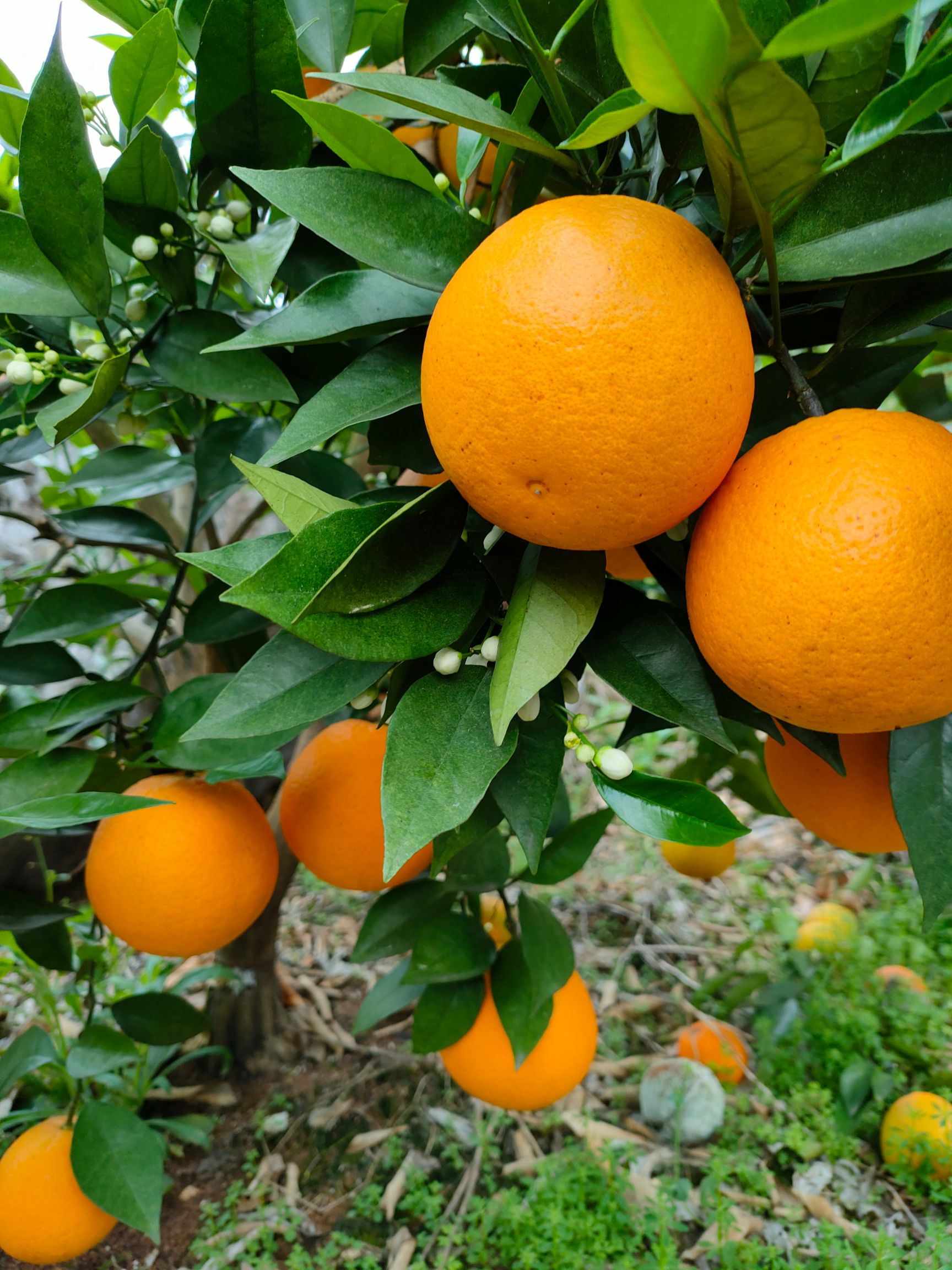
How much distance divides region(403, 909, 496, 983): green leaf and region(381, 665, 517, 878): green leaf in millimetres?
486

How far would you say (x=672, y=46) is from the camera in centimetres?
25

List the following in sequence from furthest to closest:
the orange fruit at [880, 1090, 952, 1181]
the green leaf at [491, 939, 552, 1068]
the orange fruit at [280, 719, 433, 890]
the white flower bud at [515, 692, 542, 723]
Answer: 1. the orange fruit at [880, 1090, 952, 1181]
2. the green leaf at [491, 939, 552, 1068]
3. the orange fruit at [280, 719, 433, 890]
4. the white flower bud at [515, 692, 542, 723]

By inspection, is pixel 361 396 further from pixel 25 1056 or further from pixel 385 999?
pixel 25 1056

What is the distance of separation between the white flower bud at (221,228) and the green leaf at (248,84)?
0.03 meters

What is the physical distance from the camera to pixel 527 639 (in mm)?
376

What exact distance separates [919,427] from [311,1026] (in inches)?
58.6

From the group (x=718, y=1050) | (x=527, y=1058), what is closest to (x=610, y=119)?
(x=527, y=1058)

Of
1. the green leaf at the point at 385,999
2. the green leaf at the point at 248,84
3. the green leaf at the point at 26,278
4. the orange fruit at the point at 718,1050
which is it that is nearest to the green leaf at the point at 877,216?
the green leaf at the point at 248,84

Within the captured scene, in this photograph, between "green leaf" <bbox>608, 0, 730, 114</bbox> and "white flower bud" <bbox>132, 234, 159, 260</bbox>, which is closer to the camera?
"green leaf" <bbox>608, 0, 730, 114</bbox>

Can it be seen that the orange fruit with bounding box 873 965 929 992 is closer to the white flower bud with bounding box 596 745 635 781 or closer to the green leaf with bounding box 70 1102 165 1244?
the green leaf with bounding box 70 1102 165 1244

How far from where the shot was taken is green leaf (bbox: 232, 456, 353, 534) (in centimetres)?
37

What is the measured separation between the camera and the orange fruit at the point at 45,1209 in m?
0.85

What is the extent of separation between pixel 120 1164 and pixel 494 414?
0.92 metres

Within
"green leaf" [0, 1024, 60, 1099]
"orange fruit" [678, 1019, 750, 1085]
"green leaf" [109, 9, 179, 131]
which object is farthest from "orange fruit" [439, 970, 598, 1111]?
"green leaf" [109, 9, 179, 131]
